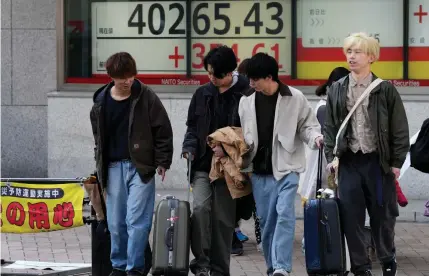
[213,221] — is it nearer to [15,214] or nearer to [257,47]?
[15,214]

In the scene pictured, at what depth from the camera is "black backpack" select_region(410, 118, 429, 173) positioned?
9.29m

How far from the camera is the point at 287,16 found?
14.3 m

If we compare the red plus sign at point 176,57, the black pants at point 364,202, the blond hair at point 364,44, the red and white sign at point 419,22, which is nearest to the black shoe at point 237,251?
the black pants at point 364,202

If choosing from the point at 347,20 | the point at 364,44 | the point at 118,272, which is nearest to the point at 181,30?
the point at 347,20

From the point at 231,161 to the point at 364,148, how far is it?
3.31 ft

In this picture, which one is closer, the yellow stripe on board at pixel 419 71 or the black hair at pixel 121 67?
the black hair at pixel 121 67

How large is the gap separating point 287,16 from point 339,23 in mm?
642

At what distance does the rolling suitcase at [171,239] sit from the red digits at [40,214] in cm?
158

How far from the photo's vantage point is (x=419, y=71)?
554 inches

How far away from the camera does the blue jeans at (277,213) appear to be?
8.61 metres

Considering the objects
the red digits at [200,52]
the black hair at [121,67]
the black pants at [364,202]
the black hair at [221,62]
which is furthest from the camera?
the red digits at [200,52]

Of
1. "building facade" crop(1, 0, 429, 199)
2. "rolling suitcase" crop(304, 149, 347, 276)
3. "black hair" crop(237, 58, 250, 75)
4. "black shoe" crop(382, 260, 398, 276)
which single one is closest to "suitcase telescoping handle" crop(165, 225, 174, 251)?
"rolling suitcase" crop(304, 149, 347, 276)

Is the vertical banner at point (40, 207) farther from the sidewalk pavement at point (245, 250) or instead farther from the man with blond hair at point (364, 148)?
the man with blond hair at point (364, 148)

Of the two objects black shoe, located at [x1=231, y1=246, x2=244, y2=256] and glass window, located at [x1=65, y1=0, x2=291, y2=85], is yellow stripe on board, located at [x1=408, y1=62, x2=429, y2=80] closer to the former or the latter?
glass window, located at [x1=65, y1=0, x2=291, y2=85]
